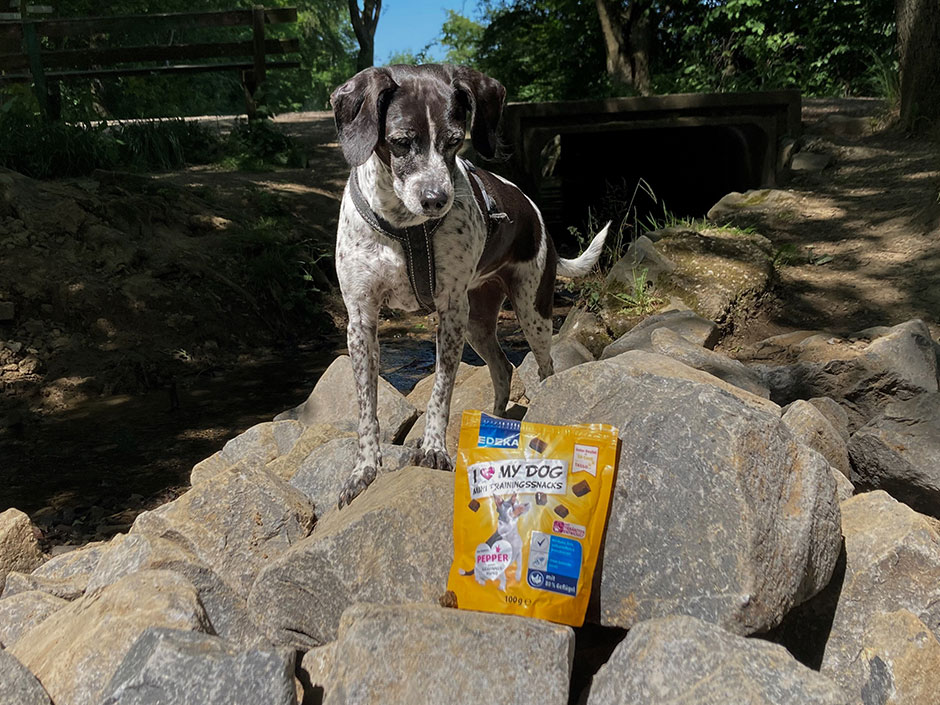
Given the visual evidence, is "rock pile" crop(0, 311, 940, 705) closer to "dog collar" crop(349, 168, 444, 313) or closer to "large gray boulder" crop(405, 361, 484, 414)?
"dog collar" crop(349, 168, 444, 313)

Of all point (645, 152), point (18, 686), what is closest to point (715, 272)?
point (18, 686)

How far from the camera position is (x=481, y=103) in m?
3.51

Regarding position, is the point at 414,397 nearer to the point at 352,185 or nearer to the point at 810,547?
the point at 352,185

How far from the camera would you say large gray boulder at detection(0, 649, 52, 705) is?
246 centimetres

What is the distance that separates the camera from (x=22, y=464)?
6.20m

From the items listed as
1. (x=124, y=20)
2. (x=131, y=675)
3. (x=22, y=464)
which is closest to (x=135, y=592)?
(x=131, y=675)

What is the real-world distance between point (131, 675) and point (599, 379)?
1.74 m

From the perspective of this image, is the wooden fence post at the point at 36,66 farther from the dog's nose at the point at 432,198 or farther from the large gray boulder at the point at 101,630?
the large gray boulder at the point at 101,630

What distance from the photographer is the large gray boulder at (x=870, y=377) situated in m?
4.65

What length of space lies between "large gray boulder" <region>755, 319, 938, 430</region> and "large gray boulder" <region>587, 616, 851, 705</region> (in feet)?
8.70

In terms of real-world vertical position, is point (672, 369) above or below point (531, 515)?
above

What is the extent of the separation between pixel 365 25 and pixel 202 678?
21120 millimetres

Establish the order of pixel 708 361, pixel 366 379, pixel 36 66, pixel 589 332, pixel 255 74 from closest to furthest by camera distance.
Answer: pixel 366 379 < pixel 708 361 < pixel 589 332 < pixel 36 66 < pixel 255 74

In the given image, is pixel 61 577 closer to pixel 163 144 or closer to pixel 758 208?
pixel 758 208
